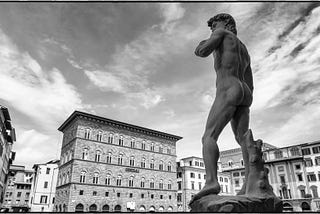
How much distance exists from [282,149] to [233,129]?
42995mm

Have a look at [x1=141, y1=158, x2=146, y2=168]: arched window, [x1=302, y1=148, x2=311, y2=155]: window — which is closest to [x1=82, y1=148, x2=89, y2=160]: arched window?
[x1=141, y1=158, x2=146, y2=168]: arched window

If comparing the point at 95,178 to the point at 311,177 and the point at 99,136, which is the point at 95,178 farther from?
the point at 311,177

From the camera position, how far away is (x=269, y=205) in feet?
8.75

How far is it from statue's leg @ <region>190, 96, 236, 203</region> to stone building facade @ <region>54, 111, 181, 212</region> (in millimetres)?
29999

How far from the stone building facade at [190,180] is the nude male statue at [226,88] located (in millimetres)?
44250

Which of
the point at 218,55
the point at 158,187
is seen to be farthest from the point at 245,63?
the point at 158,187

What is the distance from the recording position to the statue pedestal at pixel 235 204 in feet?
7.73

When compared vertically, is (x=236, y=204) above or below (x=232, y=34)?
below

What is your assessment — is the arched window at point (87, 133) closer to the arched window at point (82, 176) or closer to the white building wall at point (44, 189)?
the arched window at point (82, 176)

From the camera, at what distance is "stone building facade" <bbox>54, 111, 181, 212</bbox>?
103 feet

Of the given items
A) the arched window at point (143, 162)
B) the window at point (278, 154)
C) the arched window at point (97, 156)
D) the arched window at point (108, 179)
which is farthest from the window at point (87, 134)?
the window at point (278, 154)

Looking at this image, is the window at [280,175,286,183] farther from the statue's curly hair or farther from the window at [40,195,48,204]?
the statue's curly hair

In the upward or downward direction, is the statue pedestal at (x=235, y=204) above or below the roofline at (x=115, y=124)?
below

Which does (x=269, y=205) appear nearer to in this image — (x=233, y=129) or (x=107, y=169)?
(x=233, y=129)
